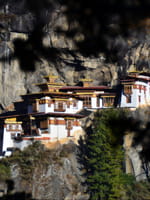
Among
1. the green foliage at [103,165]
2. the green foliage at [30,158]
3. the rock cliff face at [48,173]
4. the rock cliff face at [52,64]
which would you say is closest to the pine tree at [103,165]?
the green foliage at [103,165]

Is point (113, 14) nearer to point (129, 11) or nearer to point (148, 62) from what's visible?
point (129, 11)

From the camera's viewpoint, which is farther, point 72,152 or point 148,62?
point 148,62

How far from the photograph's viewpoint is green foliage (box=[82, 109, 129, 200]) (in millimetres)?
60781

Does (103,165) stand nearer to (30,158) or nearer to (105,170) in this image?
(105,170)

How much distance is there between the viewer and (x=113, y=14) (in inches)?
579

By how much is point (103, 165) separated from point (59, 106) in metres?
9.39

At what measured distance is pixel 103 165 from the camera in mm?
62125

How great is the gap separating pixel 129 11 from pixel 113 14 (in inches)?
16.0

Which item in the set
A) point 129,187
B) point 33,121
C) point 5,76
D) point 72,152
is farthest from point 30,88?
point 129,187

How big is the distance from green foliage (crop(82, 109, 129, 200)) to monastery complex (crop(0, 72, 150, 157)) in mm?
3515

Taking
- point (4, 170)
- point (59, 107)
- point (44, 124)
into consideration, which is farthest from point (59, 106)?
point (4, 170)

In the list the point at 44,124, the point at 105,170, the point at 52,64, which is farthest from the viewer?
the point at 52,64

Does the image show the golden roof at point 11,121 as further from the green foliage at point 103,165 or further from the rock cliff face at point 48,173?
the green foliage at point 103,165

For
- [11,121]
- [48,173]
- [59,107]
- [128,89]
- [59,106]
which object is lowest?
[48,173]
